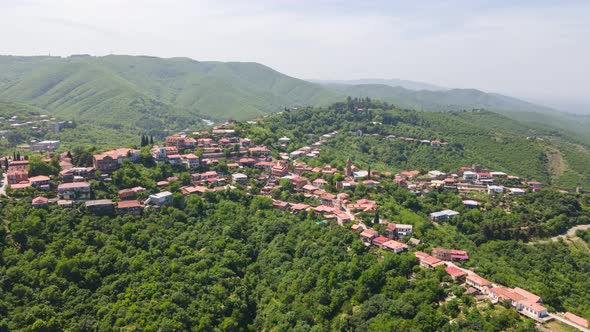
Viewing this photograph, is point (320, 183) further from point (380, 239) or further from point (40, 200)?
point (40, 200)

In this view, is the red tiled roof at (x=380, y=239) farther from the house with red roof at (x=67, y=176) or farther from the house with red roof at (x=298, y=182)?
the house with red roof at (x=67, y=176)

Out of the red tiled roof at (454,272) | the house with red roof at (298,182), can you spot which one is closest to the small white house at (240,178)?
the house with red roof at (298,182)

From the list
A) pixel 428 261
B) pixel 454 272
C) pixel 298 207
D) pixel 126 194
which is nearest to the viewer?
pixel 454 272

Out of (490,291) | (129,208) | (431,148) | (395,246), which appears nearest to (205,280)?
(129,208)

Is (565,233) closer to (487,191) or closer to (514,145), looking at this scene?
(487,191)

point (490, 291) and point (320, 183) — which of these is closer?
point (490, 291)

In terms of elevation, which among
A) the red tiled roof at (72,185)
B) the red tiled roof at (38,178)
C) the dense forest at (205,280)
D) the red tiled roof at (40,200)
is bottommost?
the dense forest at (205,280)
